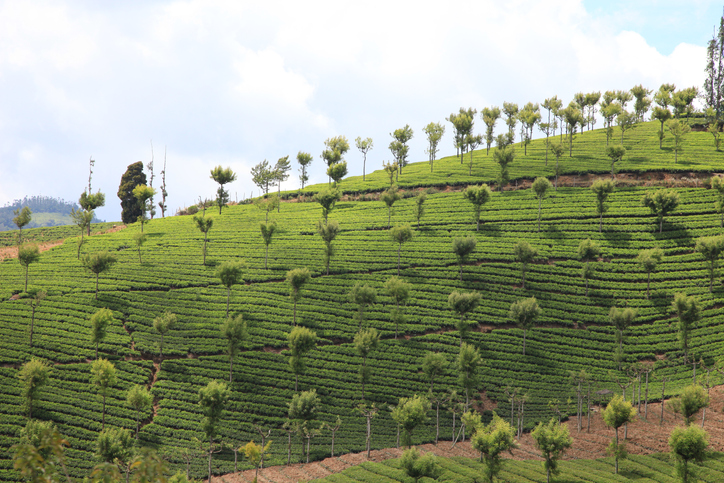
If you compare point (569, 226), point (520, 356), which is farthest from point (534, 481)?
point (569, 226)

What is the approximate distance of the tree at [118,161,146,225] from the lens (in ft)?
372

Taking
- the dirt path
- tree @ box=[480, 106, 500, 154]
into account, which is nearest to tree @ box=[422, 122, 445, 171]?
tree @ box=[480, 106, 500, 154]

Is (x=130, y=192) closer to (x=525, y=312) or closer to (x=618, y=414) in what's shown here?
(x=525, y=312)

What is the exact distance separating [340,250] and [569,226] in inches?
1676

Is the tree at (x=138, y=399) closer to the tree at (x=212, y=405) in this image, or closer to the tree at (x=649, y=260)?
the tree at (x=212, y=405)

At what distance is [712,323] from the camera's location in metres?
64.1

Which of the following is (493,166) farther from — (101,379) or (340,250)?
(101,379)

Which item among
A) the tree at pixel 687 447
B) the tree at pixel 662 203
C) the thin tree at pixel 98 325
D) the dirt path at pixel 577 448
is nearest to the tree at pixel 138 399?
the dirt path at pixel 577 448

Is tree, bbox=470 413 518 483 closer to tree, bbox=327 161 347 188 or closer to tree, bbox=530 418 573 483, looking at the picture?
tree, bbox=530 418 573 483

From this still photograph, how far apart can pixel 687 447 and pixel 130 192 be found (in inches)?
4568

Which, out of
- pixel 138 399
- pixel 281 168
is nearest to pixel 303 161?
pixel 281 168

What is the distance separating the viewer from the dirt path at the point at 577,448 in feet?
132

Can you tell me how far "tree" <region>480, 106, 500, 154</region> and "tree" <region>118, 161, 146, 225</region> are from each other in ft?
308

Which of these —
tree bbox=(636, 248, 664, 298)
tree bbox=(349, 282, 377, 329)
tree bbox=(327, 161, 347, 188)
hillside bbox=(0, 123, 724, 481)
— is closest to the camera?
hillside bbox=(0, 123, 724, 481)
